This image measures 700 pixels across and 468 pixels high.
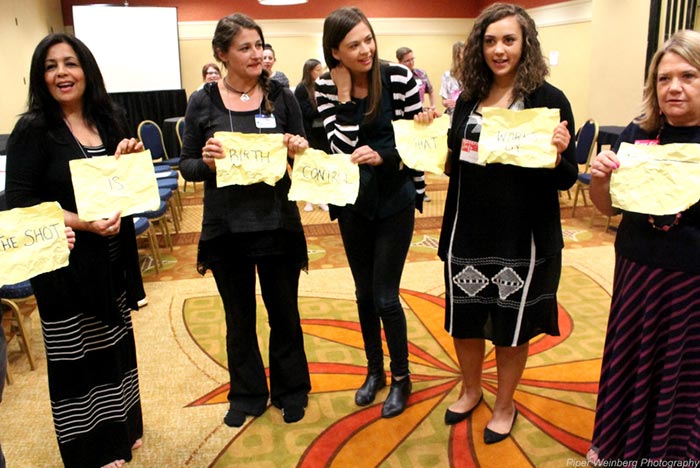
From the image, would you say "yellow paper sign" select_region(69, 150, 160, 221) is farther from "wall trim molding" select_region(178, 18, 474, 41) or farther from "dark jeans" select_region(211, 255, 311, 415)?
"wall trim molding" select_region(178, 18, 474, 41)

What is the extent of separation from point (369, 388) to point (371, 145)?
3.67 ft

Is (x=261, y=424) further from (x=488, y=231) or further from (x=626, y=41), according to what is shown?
(x=626, y=41)

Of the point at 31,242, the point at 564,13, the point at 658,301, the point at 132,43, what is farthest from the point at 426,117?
the point at 132,43

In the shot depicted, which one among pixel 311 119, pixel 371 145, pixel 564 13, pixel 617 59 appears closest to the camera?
pixel 371 145

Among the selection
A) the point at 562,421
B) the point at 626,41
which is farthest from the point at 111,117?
the point at 626,41

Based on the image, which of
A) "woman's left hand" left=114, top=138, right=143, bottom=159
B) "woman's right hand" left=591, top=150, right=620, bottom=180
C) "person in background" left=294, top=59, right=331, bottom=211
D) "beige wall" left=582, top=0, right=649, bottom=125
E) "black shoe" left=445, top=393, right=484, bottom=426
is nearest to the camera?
"woman's right hand" left=591, top=150, right=620, bottom=180

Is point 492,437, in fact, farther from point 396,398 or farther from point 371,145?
point 371,145

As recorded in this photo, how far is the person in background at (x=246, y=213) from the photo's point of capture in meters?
1.96

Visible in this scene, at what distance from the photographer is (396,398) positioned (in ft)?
7.79

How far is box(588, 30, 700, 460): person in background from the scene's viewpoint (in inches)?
60.9

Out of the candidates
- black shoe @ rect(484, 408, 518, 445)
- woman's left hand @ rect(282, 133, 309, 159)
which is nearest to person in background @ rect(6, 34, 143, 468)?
woman's left hand @ rect(282, 133, 309, 159)

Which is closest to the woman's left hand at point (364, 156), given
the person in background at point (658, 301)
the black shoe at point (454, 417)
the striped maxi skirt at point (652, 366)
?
the person in background at point (658, 301)

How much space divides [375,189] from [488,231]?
0.46m

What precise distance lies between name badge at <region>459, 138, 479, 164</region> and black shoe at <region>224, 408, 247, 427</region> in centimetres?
144
